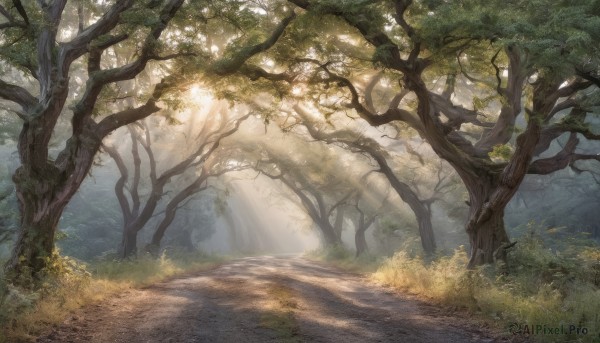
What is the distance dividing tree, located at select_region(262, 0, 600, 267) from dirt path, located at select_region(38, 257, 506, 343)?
4.23m

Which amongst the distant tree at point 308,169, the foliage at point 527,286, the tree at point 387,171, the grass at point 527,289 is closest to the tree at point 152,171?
the distant tree at point 308,169

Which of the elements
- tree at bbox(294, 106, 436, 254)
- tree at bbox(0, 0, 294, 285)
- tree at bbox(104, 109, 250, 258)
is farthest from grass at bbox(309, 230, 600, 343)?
tree at bbox(104, 109, 250, 258)

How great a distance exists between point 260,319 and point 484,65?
32.4 feet

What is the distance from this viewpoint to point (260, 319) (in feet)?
27.3

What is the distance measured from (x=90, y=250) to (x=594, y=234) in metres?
36.4

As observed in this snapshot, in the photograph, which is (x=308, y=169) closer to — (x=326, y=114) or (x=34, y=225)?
(x=326, y=114)

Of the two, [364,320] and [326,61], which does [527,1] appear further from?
[364,320]

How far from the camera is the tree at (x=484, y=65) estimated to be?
912 centimetres

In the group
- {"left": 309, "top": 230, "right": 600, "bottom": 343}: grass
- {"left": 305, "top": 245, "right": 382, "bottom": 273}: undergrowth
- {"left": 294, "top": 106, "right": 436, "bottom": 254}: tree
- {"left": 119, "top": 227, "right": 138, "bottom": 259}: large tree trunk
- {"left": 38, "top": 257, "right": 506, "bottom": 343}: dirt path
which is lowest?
{"left": 305, "top": 245, "right": 382, "bottom": 273}: undergrowth

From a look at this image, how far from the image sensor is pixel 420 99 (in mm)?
12492

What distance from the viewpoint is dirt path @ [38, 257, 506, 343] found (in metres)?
7.25

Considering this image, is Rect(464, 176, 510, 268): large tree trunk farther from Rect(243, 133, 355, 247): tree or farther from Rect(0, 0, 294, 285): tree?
Rect(243, 133, 355, 247): tree

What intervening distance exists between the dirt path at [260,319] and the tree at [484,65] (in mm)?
4231

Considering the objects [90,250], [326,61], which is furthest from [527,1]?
[90,250]
